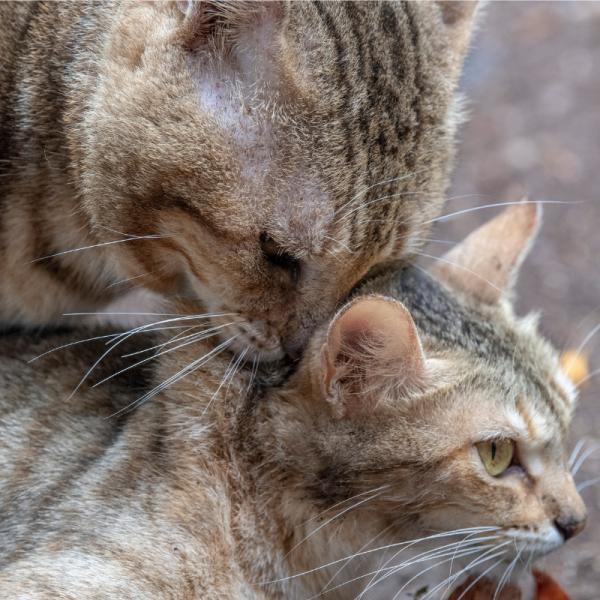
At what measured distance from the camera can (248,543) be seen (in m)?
2.93

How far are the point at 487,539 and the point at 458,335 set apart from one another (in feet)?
2.00

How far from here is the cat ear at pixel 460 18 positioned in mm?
3547

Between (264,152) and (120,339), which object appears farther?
(120,339)

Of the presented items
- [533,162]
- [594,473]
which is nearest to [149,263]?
[594,473]

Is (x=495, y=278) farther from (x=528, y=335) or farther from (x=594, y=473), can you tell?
(x=594, y=473)

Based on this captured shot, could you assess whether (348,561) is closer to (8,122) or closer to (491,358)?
(491,358)

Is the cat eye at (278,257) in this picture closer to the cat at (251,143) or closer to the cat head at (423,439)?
the cat at (251,143)

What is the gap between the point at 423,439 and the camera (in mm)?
2787

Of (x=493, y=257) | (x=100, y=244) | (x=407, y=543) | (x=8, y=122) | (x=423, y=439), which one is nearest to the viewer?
(x=423, y=439)

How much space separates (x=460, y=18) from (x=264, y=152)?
117cm

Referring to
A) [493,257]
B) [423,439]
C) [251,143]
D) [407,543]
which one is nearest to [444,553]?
[407,543]

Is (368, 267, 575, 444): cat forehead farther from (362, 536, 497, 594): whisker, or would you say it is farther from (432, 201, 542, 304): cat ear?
(362, 536, 497, 594): whisker

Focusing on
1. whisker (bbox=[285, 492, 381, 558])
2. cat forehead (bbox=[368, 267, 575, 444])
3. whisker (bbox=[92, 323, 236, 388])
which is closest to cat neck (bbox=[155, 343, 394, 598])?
whisker (bbox=[285, 492, 381, 558])

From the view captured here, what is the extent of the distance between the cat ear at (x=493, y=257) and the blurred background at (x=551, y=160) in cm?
76
